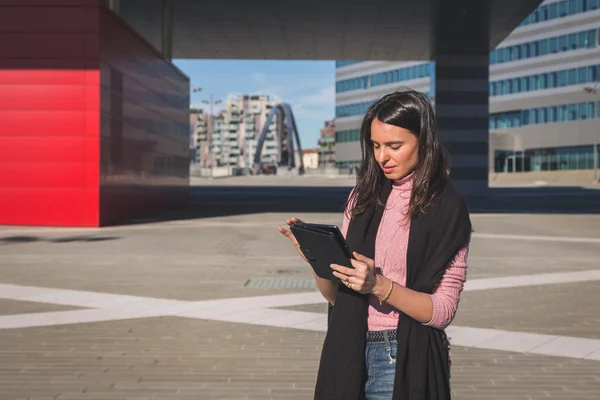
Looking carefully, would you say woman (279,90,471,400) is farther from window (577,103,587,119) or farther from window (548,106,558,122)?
window (548,106,558,122)

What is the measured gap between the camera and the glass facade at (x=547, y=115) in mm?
86875

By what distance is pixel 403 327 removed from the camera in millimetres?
2844

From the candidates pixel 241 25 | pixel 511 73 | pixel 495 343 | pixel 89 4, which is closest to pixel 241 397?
pixel 495 343

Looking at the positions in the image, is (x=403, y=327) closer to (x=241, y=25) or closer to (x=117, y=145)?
(x=117, y=145)

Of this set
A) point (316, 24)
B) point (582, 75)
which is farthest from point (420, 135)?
point (582, 75)

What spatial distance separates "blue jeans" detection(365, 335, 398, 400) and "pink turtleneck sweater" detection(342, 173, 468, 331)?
0.06 m

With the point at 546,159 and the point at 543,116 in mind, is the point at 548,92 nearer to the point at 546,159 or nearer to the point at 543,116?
the point at 543,116

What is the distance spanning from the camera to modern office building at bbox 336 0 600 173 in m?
85.9

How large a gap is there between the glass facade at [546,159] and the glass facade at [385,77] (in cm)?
1441

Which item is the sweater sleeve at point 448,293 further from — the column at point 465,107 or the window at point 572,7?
the window at point 572,7

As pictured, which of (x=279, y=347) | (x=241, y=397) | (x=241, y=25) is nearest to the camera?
(x=241, y=397)

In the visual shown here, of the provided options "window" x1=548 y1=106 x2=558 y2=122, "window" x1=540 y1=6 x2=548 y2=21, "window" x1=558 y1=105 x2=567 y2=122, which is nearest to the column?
"window" x1=558 y1=105 x2=567 y2=122

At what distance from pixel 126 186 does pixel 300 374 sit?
1926 centimetres

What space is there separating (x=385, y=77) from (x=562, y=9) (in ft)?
98.6
